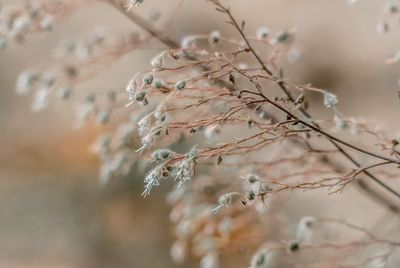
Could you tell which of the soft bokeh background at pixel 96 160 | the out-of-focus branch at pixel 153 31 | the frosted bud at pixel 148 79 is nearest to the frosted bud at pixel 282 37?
the out-of-focus branch at pixel 153 31

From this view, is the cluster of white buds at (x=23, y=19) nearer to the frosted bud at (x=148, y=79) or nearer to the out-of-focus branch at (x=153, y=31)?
the out-of-focus branch at (x=153, y=31)

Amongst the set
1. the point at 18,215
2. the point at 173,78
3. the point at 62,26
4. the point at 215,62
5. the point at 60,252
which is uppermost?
the point at 62,26

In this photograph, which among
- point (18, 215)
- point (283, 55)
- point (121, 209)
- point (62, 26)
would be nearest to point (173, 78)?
point (283, 55)

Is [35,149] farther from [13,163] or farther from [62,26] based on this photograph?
[62,26]

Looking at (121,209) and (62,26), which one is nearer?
(121,209)

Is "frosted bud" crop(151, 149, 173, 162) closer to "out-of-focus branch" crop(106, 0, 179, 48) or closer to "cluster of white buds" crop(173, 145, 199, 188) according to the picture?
"cluster of white buds" crop(173, 145, 199, 188)

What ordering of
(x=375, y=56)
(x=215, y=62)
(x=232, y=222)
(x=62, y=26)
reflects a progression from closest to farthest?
(x=215, y=62), (x=232, y=222), (x=375, y=56), (x=62, y=26)

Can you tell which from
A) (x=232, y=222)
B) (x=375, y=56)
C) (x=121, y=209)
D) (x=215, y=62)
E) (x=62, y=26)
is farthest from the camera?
(x=62, y=26)

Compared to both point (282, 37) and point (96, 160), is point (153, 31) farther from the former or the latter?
point (96, 160)

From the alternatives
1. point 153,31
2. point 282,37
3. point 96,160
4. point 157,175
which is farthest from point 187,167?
point 96,160
